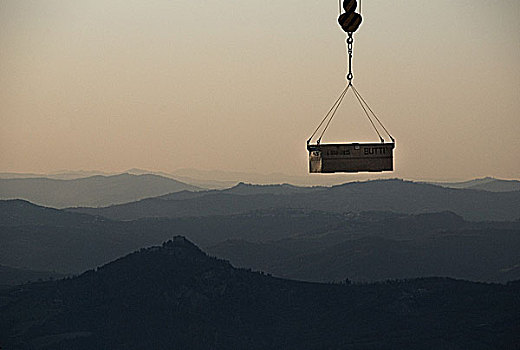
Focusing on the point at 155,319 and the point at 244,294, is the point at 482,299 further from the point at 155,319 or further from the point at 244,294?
the point at 155,319

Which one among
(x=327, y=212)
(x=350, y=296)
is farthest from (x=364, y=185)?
(x=350, y=296)

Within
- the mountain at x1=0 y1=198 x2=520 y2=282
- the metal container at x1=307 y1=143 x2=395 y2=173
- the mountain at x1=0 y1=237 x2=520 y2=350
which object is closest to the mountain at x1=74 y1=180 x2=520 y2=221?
the mountain at x1=0 y1=198 x2=520 y2=282

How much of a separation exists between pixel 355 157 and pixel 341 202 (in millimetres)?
113019

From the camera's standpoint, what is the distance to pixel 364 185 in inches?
4835

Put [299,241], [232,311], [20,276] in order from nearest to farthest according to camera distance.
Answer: [232,311] < [20,276] < [299,241]

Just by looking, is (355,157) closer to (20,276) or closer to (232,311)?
(232,311)

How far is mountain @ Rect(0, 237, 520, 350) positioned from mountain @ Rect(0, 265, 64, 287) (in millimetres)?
3565

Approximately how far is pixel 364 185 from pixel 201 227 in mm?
25604

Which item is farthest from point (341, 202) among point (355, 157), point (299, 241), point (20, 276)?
point (355, 157)

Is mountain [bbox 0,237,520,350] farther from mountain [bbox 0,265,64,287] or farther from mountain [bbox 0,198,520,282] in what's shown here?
mountain [bbox 0,198,520,282]

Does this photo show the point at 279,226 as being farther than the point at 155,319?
Yes

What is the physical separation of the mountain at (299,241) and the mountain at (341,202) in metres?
1.65

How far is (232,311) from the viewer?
228ft

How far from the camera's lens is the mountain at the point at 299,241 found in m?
91.6
